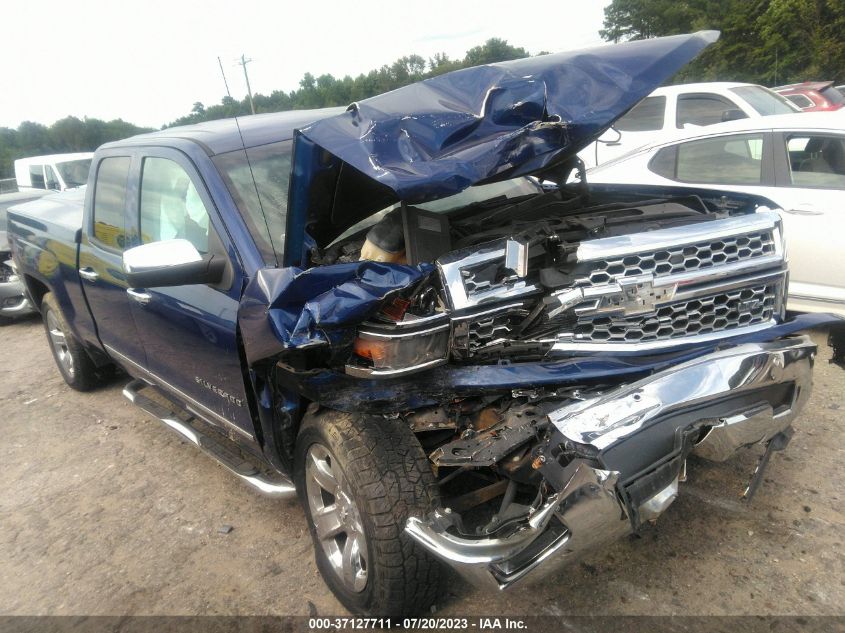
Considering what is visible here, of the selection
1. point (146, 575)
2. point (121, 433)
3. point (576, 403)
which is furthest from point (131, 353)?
point (576, 403)

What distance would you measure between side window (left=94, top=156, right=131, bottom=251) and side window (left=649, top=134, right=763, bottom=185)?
13.7 feet

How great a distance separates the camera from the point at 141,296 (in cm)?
347

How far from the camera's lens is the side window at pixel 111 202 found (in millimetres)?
3822

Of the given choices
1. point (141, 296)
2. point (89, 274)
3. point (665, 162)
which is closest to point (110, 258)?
point (89, 274)

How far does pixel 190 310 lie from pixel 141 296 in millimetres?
565

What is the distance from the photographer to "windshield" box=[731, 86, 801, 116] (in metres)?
7.88

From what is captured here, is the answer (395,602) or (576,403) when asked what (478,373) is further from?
(395,602)

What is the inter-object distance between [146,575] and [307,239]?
1773mm

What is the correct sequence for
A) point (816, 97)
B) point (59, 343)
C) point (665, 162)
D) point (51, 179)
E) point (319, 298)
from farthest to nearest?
point (51, 179), point (816, 97), point (665, 162), point (59, 343), point (319, 298)

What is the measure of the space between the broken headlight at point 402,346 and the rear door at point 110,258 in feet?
6.65

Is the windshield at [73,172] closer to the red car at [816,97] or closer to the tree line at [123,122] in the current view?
the red car at [816,97]

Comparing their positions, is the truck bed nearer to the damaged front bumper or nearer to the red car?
the damaged front bumper

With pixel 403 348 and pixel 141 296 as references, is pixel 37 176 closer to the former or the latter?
pixel 141 296

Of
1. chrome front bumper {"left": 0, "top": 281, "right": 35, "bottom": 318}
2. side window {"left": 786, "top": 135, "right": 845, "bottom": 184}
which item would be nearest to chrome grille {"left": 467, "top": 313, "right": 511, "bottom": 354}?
side window {"left": 786, "top": 135, "right": 845, "bottom": 184}
